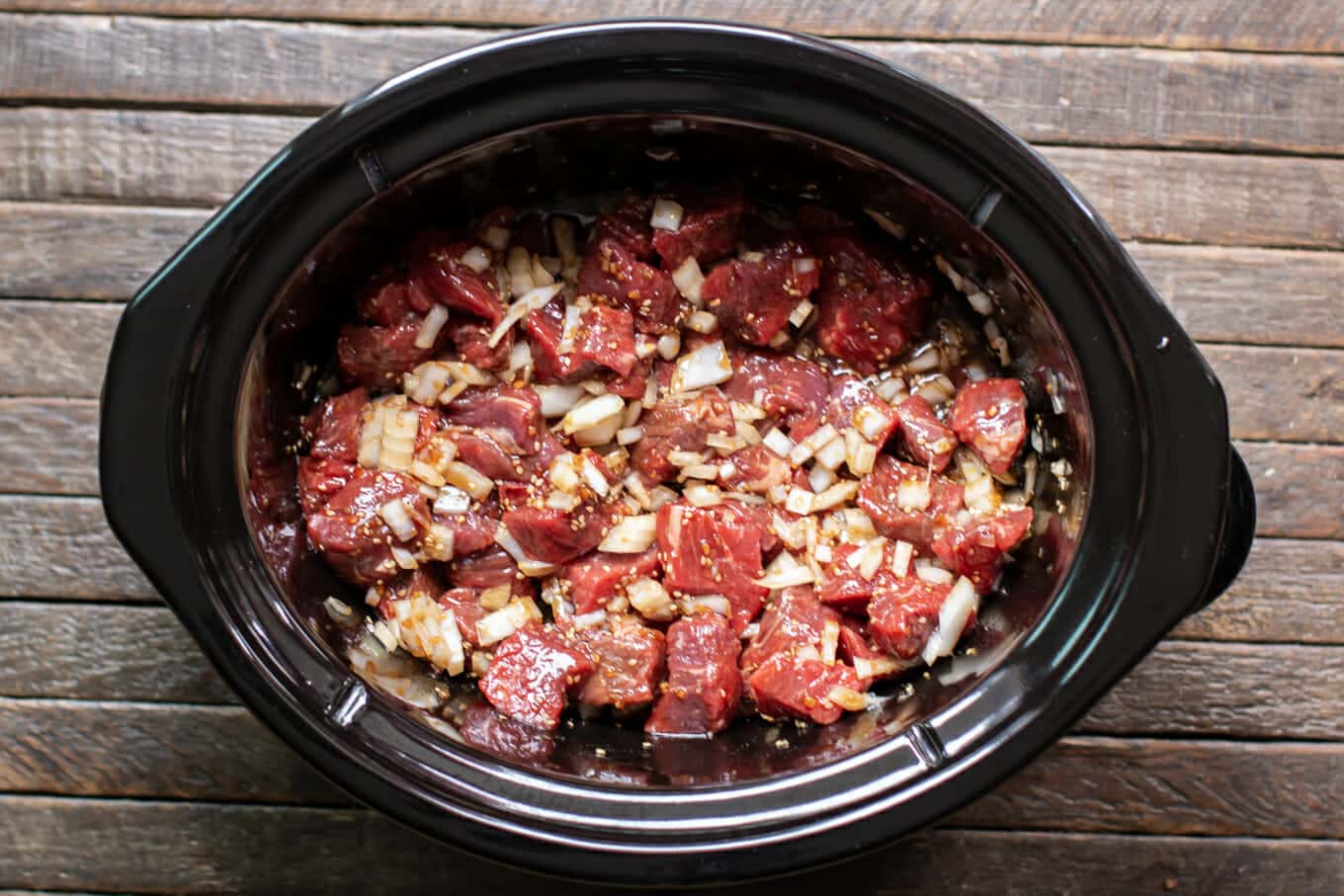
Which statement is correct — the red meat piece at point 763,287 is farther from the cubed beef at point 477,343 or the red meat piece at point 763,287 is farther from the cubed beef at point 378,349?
the cubed beef at point 378,349

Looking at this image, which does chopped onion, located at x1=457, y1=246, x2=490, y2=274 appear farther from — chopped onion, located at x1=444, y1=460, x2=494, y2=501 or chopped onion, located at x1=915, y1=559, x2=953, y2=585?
chopped onion, located at x1=915, y1=559, x2=953, y2=585

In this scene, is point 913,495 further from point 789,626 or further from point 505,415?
point 505,415

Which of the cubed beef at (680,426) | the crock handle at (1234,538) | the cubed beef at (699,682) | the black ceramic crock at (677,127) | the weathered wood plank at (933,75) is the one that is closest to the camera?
the black ceramic crock at (677,127)

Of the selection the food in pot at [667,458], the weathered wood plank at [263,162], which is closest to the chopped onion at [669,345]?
the food in pot at [667,458]

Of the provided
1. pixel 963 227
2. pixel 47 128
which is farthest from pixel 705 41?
pixel 47 128

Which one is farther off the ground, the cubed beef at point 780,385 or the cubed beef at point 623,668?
the cubed beef at point 780,385

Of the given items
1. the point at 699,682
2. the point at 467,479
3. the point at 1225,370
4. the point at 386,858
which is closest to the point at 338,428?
the point at 467,479

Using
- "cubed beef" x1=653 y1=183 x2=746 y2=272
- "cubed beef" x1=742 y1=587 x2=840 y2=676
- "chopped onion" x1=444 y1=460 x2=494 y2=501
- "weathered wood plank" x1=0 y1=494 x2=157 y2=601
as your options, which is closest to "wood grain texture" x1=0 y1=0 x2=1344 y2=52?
"cubed beef" x1=653 y1=183 x2=746 y2=272
